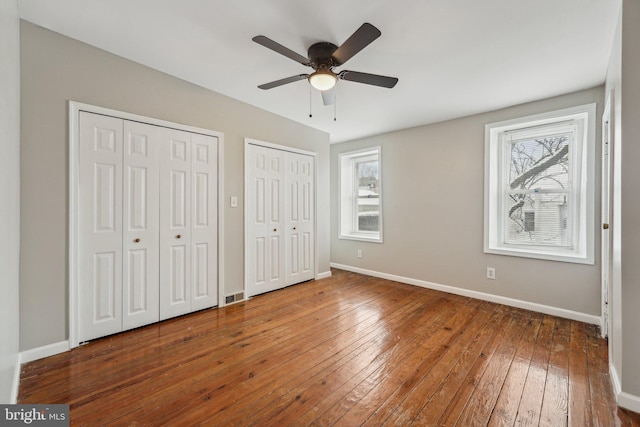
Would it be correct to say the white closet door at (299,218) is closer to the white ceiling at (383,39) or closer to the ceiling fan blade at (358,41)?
the white ceiling at (383,39)

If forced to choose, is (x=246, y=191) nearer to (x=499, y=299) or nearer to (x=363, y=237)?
(x=363, y=237)

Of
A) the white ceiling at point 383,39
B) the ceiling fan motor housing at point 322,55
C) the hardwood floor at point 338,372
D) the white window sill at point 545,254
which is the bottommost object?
the hardwood floor at point 338,372

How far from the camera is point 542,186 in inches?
124

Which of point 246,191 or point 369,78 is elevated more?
point 369,78

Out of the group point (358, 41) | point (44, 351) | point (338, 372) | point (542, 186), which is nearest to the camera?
point (358, 41)

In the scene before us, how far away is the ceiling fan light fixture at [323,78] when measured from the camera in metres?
2.04

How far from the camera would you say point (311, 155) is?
13.9ft

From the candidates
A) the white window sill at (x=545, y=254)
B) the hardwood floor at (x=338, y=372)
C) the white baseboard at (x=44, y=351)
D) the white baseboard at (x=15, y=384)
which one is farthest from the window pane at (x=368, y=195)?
the white baseboard at (x=15, y=384)

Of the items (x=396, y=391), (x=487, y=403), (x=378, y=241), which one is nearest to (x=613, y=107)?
(x=487, y=403)

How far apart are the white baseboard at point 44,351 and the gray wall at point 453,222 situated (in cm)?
388

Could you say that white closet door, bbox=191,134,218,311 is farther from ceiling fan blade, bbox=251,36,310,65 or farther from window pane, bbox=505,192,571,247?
window pane, bbox=505,192,571,247

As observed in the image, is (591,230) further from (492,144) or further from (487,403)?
(487,403)

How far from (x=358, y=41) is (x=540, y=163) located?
2.86 metres

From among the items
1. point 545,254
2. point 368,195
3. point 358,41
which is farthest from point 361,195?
point 358,41
